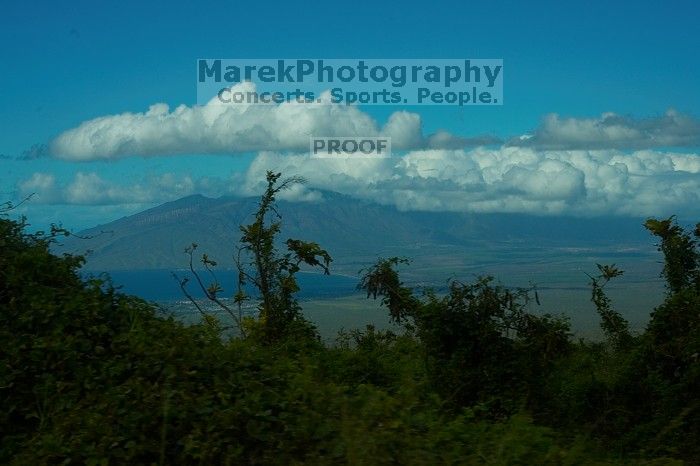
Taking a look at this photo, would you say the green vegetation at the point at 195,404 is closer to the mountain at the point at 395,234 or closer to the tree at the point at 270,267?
the tree at the point at 270,267

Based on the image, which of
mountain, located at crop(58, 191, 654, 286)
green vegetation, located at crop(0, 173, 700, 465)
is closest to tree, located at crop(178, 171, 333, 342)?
green vegetation, located at crop(0, 173, 700, 465)

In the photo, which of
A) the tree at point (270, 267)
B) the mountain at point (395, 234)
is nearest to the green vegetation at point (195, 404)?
the tree at point (270, 267)

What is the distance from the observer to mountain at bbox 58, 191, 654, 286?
4625 centimetres

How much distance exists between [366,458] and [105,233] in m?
4.59

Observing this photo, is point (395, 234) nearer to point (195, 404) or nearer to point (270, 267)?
point (270, 267)

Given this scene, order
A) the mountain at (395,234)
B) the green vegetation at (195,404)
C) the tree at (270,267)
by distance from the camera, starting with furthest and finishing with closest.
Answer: the mountain at (395,234) < the tree at (270,267) < the green vegetation at (195,404)

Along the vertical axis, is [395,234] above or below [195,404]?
above

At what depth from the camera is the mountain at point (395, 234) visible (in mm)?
46247

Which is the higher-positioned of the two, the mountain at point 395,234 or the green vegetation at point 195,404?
the mountain at point 395,234

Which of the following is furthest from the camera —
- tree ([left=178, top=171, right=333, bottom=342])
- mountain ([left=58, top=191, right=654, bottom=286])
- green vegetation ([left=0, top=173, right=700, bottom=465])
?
mountain ([left=58, top=191, right=654, bottom=286])

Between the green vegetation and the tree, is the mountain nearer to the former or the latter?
the tree

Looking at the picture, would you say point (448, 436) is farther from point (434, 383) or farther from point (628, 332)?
point (628, 332)

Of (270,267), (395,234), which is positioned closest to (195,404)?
(270,267)

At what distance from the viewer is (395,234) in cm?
8081
